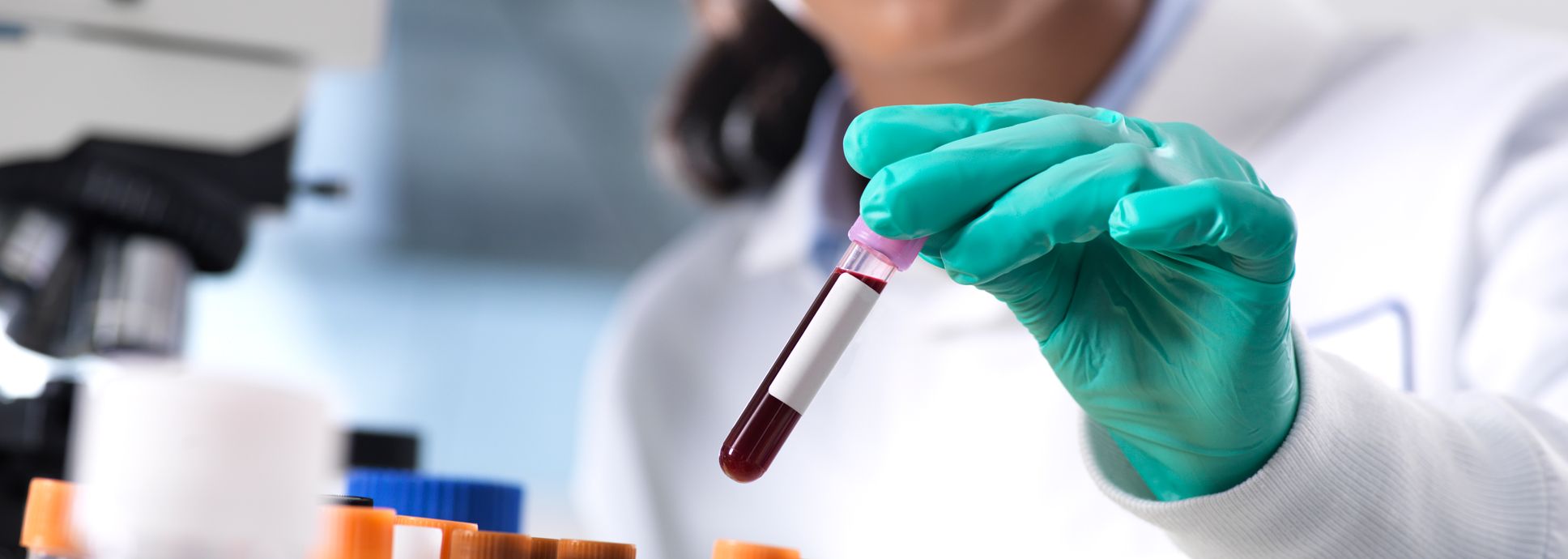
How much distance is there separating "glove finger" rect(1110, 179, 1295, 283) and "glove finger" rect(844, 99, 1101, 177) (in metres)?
0.08

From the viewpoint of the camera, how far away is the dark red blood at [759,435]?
46 cm

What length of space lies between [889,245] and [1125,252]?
10cm

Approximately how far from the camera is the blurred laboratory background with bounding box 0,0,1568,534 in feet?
5.17

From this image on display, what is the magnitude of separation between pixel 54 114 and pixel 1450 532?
766mm

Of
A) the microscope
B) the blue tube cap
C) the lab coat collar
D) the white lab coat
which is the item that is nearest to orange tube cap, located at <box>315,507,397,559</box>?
the blue tube cap

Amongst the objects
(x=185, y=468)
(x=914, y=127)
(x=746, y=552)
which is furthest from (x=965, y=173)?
(x=185, y=468)

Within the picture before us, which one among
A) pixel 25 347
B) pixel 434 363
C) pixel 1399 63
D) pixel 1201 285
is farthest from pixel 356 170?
pixel 1201 285

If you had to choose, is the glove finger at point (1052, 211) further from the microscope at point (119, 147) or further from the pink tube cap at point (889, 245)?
the microscope at point (119, 147)

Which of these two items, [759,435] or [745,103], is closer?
[759,435]

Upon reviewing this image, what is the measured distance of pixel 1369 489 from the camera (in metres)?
0.50

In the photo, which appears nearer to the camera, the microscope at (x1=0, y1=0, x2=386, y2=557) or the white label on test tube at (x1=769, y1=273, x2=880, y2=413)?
the white label on test tube at (x1=769, y1=273, x2=880, y2=413)

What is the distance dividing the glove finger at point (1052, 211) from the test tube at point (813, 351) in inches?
1.6

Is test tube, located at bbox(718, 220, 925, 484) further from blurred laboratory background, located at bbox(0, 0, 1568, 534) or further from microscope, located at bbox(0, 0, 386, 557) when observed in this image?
blurred laboratory background, located at bbox(0, 0, 1568, 534)

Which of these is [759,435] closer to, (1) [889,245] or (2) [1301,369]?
(1) [889,245]
